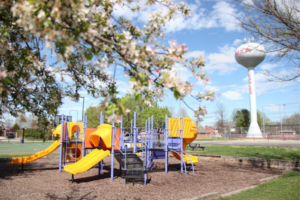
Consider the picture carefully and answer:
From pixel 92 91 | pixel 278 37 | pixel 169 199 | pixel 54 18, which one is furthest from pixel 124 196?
pixel 278 37

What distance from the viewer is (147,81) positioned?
2.38 metres

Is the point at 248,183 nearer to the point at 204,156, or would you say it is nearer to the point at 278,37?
the point at 278,37

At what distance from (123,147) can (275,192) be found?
542 centimetres

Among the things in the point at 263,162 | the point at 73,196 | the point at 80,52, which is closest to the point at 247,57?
the point at 263,162

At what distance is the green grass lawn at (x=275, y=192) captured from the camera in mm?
5606

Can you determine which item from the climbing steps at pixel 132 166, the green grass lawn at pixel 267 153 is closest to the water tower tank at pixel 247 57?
the green grass lawn at pixel 267 153

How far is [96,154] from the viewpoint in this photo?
27.7ft

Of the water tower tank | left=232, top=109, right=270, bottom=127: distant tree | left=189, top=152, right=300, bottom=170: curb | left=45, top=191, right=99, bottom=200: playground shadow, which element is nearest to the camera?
left=45, top=191, right=99, bottom=200: playground shadow

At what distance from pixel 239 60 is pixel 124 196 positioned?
44.2 m

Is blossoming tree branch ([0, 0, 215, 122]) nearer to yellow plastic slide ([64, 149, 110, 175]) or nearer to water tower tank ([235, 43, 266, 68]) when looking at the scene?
yellow plastic slide ([64, 149, 110, 175])

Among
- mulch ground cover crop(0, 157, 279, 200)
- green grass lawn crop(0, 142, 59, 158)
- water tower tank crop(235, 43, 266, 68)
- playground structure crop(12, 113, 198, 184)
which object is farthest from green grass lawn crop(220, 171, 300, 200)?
water tower tank crop(235, 43, 266, 68)

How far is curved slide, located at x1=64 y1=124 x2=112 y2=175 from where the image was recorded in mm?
7527

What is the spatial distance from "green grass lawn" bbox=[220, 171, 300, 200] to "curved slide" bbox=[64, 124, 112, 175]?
436 centimetres

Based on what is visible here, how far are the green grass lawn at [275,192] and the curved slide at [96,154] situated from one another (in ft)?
14.3
